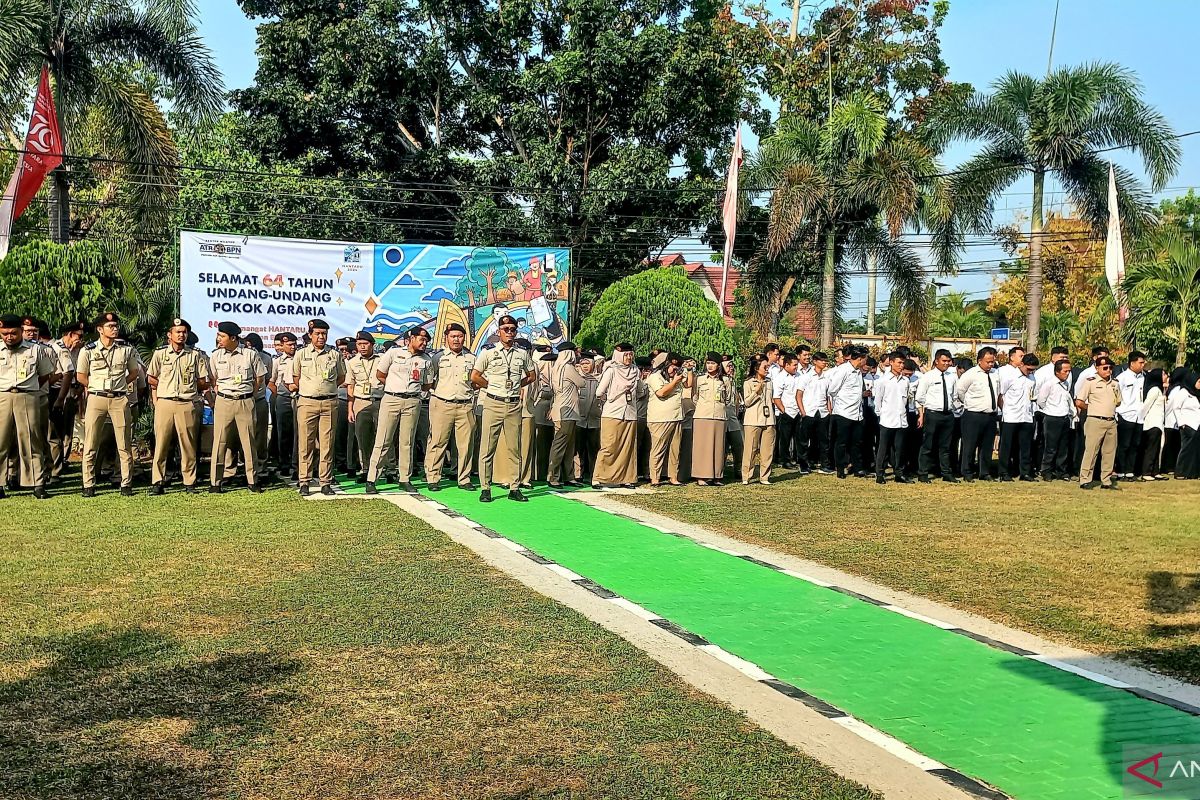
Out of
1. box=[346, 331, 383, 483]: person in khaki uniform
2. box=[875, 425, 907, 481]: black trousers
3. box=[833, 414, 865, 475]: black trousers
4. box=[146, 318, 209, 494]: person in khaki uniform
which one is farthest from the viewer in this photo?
box=[833, 414, 865, 475]: black trousers

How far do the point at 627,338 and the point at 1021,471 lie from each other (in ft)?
23.5

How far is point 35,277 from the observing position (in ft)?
49.5

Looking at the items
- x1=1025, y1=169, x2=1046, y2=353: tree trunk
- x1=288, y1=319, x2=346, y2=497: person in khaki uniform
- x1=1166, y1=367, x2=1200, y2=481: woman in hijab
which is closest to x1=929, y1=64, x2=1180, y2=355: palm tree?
x1=1025, y1=169, x2=1046, y2=353: tree trunk

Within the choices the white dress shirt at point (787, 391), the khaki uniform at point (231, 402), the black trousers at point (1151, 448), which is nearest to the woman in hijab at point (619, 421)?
the white dress shirt at point (787, 391)

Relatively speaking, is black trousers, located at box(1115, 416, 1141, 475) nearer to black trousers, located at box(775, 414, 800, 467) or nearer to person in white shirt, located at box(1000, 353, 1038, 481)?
person in white shirt, located at box(1000, 353, 1038, 481)

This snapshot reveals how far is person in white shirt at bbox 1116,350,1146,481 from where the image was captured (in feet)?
53.9

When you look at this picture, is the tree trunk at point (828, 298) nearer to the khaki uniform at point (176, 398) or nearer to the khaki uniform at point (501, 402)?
the khaki uniform at point (501, 402)

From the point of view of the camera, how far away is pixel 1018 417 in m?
15.9

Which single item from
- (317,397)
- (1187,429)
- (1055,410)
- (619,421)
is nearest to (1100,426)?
(1055,410)

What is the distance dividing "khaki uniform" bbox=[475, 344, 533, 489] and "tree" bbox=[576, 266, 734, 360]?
7.13 m

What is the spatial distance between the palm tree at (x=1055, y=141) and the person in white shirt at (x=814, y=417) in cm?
1237

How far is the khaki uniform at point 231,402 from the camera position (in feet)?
41.8

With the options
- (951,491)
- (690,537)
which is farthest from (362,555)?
(951,491)

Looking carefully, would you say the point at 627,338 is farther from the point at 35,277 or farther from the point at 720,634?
the point at 720,634
